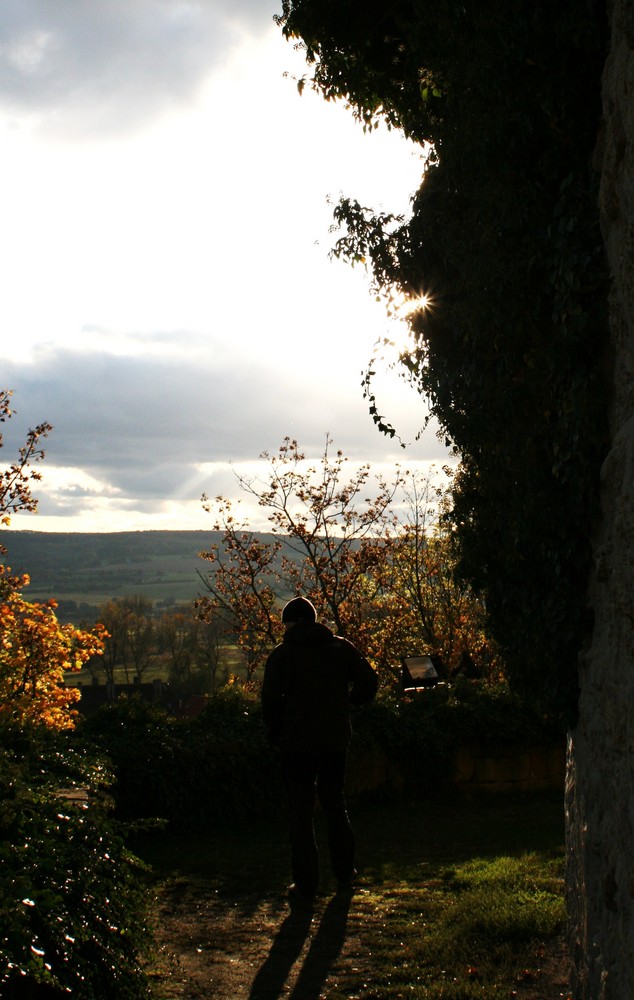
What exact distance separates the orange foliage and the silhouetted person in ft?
24.3

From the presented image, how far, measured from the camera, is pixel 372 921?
5379 millimetres

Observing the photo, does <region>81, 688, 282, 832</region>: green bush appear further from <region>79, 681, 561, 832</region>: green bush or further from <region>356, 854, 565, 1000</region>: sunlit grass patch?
<region>356, 854, 565, 1000</region>: sunlit grass patch

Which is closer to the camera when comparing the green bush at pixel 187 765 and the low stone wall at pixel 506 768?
the green bush at pixel 187 765

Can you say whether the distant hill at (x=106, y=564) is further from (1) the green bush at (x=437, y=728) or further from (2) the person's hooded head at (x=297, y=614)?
(2) the person's hooded head at (x=297, y=614)

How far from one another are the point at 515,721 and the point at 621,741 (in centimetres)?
699

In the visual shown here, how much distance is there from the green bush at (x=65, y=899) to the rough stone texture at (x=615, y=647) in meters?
1.83

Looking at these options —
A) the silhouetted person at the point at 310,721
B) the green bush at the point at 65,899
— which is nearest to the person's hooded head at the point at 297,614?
the silhouetted person at the point at 310,721

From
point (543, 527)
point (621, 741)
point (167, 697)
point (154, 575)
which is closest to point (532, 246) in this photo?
point (543, 527)

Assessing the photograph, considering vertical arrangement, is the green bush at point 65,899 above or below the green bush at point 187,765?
above

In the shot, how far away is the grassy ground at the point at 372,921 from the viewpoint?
438 centimetres

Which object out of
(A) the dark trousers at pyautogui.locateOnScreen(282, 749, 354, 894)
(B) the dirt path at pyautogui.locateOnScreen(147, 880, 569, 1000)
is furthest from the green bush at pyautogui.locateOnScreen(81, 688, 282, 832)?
(A) the dark trousers at pyautogui.locateOnScreen(282, 749, 354, 894)

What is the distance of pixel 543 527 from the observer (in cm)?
396

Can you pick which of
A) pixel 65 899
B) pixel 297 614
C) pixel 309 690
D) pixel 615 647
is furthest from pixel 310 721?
pixel 615 647

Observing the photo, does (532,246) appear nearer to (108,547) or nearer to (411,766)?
(411,766)
